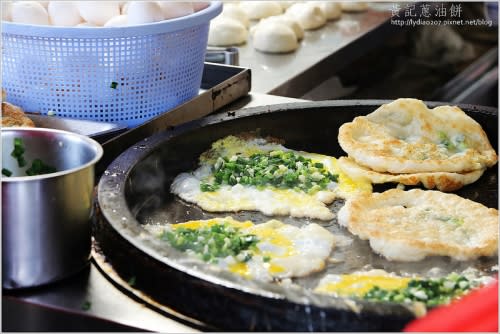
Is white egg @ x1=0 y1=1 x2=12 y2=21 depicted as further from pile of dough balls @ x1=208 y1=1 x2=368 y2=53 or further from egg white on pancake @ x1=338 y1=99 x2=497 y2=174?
pile of dough balls @ x1=208 y1=1 x2=368 y2=53

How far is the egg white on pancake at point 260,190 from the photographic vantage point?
2459mm

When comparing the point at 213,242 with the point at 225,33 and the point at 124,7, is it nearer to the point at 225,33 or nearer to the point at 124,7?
the point at 124,7

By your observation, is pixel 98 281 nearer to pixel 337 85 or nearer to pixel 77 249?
pixel 77 249

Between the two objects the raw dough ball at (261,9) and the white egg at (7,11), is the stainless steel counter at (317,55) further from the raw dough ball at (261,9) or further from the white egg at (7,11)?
the white egg at (7,11)

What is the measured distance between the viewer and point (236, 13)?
5199mm

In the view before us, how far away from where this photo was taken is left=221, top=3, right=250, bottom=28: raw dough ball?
5.18 metres

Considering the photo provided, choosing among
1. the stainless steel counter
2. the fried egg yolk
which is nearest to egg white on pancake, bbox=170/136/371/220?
the fried egg yolk

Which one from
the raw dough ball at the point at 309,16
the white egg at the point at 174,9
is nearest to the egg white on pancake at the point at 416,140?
the white egg at the point at 174,9

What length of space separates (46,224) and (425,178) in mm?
1348

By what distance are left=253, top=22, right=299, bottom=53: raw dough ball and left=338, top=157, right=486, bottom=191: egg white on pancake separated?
2.11 m

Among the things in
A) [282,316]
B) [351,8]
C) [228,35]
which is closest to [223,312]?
[282,316]

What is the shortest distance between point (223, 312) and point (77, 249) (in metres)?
0.46

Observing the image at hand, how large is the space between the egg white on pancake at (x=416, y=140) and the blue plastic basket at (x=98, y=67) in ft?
2.31

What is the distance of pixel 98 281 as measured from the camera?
1.95 meters
